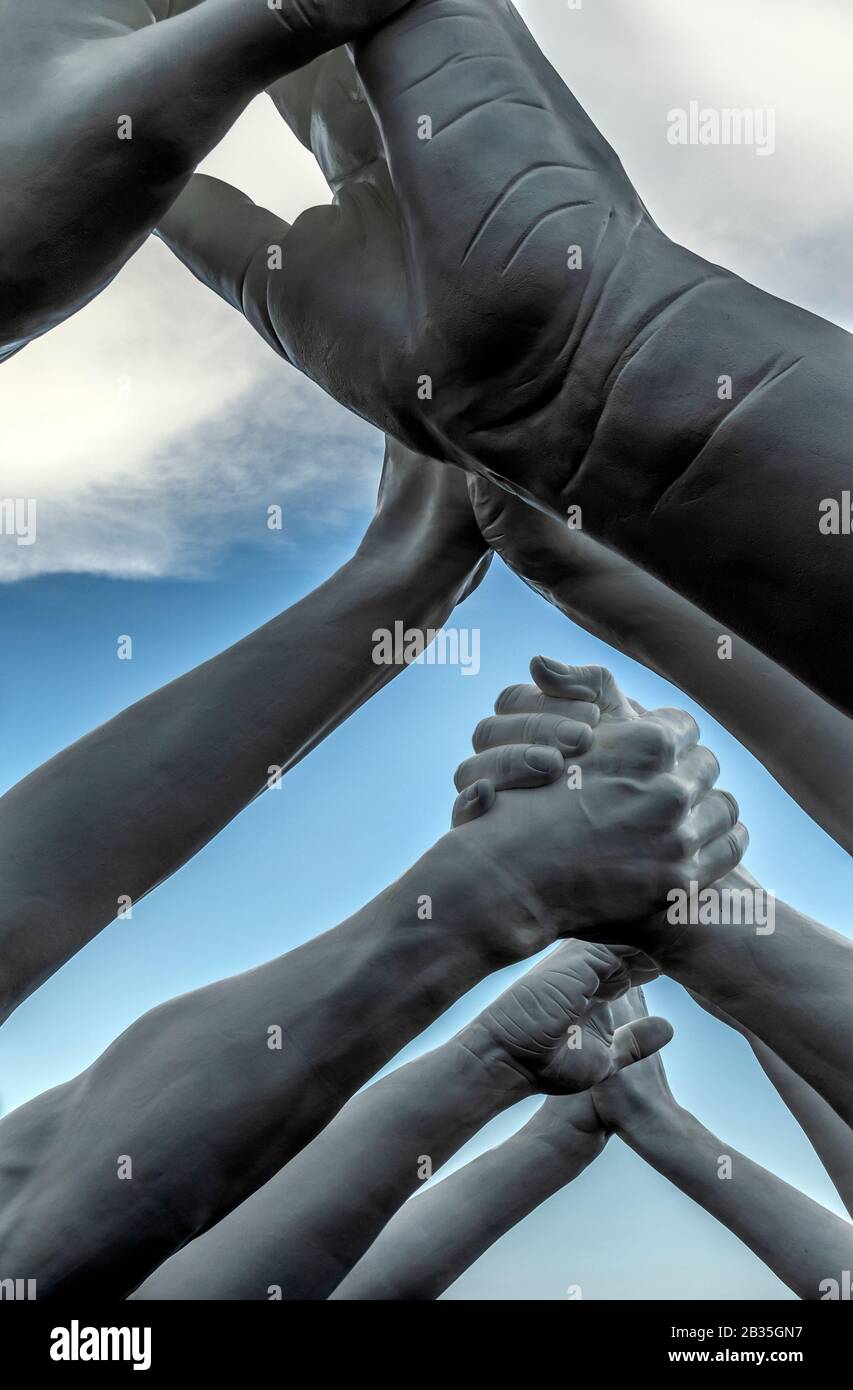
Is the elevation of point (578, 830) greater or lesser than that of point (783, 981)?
greater

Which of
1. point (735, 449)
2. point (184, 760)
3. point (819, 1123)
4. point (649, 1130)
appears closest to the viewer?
point (735, 449)

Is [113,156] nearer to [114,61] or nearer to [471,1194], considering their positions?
[114,61]

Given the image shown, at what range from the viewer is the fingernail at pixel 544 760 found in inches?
75.7

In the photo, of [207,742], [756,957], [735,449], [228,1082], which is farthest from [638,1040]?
[735,449]

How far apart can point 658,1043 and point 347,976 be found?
2.93ft

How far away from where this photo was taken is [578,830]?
1881 mm

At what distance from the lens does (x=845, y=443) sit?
1.15 m

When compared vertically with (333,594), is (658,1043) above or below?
below

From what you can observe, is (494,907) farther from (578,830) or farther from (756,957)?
(756,957)

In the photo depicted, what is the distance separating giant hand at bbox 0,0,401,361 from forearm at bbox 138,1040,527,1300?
1319 mm

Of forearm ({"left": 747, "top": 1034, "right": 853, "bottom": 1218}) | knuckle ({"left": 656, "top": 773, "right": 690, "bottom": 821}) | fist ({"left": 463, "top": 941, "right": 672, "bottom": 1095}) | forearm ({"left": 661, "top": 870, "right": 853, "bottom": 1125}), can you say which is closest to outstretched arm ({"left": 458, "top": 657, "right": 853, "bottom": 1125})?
forearm ({"left": 661, "top": 870, "right": 853, "bottom": 1125})

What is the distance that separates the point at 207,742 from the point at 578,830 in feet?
1.81

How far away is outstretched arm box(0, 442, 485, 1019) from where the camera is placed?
1.72 m
